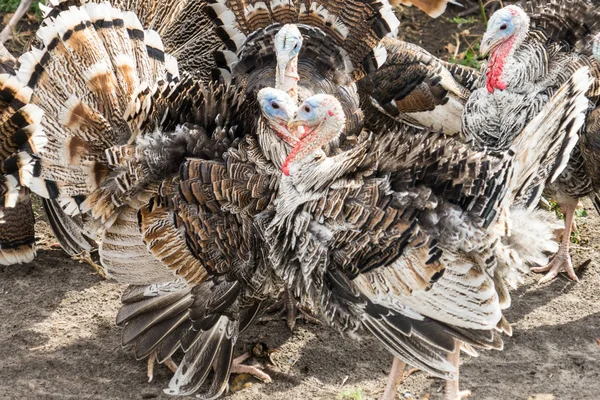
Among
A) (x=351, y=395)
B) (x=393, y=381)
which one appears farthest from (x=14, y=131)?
(x=393, y=381)

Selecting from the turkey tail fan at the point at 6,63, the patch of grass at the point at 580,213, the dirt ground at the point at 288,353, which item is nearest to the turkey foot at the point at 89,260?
the dirt ground at the point at 288,353

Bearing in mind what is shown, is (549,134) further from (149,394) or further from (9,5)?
(9,5)

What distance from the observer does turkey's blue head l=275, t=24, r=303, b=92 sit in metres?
4.87

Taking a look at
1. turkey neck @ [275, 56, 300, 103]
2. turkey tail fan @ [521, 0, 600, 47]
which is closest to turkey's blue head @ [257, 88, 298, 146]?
turkey neck @ [275, 56, 300, 103]

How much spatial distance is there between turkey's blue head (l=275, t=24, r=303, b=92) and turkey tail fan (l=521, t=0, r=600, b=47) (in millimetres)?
1481

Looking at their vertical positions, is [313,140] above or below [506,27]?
below

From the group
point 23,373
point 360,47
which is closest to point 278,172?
point 360,47

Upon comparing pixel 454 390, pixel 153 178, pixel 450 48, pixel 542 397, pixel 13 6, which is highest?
pixel 13 6

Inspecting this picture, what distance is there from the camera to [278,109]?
4391 millimetres

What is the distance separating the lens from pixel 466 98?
5672 millimetres

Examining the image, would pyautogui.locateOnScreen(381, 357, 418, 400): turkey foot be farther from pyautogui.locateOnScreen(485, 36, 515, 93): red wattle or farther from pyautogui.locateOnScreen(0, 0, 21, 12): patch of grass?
pyautogui.locateOnScreen(0, 0, 21, 12): patch of grass

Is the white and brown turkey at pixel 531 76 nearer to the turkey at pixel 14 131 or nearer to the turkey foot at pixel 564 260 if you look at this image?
the turkey foot at pixel 564 260

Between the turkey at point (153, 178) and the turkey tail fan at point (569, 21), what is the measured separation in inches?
60.8

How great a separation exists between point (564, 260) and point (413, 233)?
177cm
